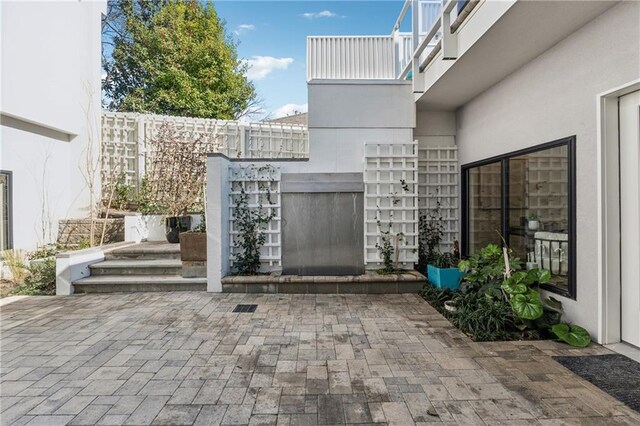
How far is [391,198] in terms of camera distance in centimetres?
534

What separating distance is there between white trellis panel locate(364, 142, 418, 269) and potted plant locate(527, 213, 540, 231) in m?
1.61

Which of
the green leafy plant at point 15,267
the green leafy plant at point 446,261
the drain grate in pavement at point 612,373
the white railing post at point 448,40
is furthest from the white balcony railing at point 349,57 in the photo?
the green leafy plant at point 15,267

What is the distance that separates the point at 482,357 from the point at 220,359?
7.48 feet

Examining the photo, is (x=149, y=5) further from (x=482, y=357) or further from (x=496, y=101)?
(x=482, y=357)

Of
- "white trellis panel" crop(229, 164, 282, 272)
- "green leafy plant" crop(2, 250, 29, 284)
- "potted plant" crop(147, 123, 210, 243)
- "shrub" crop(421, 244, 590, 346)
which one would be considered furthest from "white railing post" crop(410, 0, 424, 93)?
"green leafy plant" crop(2, 250, 29, 284)

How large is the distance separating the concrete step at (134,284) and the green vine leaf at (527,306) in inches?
163

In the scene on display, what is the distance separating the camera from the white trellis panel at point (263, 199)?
5285mm

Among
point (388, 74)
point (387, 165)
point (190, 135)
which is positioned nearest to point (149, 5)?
point (190, 135)

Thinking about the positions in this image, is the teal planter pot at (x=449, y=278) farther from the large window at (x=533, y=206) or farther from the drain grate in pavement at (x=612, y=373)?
the drain grate in pavement at (x=612, y=373)

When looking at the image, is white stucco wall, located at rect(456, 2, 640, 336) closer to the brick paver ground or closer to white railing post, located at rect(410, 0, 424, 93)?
the brick paver ground

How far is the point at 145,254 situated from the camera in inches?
226

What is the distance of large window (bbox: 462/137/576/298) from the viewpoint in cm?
349

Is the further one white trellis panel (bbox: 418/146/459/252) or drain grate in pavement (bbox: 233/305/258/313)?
white trellis panel (bbox: 418/146/459/252)

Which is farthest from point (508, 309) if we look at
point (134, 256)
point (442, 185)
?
point (134, 256)
